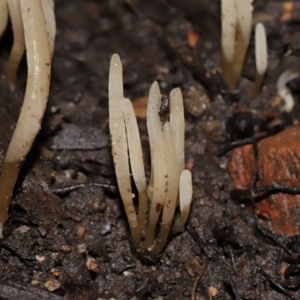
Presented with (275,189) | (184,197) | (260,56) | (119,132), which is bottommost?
(275,189)

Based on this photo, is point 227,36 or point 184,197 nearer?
point 184,197

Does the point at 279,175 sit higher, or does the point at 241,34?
the point at 241,34

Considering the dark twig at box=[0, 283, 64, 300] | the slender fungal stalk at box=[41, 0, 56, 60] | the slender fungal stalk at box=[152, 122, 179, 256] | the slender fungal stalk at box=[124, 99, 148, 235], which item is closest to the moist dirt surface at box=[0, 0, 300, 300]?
the dark twig at box=[0, 283, 64, 300]

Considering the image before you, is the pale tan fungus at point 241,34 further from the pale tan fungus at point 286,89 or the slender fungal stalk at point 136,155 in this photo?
the slender fungal stalk at point 136,155

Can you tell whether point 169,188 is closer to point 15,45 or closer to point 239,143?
point 239,143

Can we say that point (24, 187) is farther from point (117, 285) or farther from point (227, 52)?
point (227, 52)

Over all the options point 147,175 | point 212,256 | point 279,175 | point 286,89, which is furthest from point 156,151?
point 286,89
